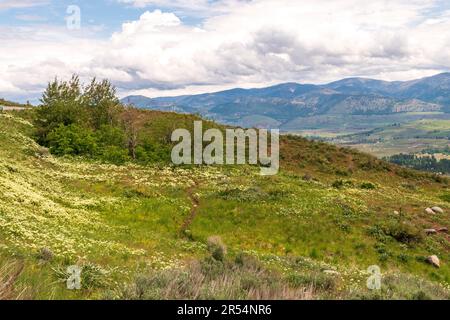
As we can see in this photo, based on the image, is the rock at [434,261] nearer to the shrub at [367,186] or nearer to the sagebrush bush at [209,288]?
the sagebrush bush at [209,288]

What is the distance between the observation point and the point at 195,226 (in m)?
34.2

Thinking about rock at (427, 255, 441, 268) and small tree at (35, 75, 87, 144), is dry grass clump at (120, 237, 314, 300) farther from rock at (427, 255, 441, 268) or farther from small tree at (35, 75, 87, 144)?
small tree at (35, 75, 87, 144)

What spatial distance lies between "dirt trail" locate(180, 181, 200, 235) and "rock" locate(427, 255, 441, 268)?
19000 millimetres

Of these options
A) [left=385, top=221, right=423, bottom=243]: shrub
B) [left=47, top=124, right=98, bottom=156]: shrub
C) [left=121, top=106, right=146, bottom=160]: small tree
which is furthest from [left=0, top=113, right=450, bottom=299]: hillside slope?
[left=121, top=106, right=146, bottom=160]: small tree

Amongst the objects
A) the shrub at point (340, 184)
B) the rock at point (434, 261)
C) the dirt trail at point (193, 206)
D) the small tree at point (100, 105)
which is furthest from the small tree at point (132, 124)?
the rock at point (434, 261)

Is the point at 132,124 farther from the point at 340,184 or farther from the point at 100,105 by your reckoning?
the point at 340,184

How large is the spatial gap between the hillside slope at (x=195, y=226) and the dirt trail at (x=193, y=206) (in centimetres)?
15

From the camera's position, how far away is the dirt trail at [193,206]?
3422cm

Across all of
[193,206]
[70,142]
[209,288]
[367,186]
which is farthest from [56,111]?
[209,288]

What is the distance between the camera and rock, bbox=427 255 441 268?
28.1 metres

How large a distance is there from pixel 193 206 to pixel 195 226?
531 cm
